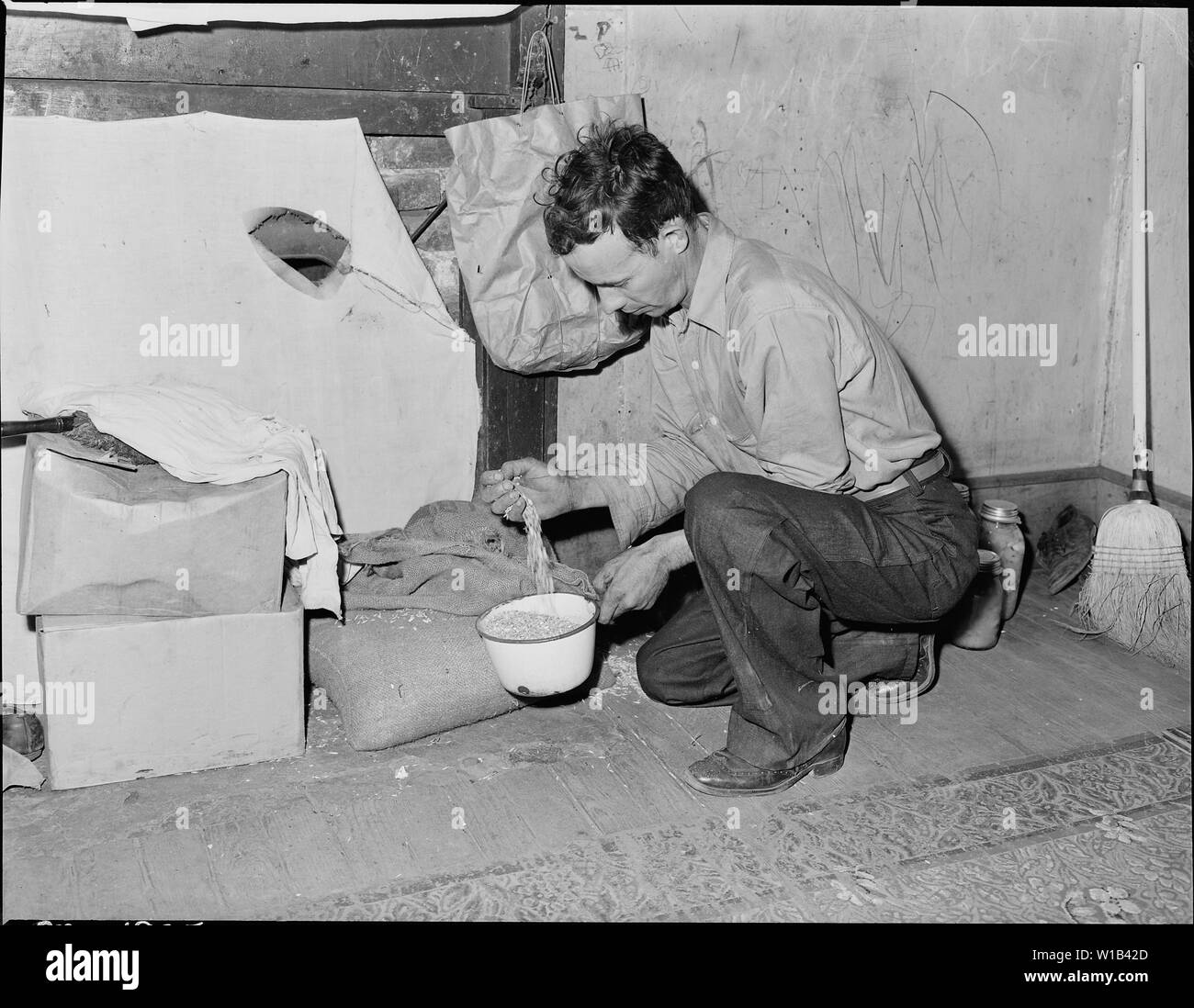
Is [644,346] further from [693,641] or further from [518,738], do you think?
[518,738]

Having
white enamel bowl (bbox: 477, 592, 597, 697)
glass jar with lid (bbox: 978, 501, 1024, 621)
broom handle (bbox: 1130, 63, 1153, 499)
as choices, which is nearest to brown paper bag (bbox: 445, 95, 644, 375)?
white enamel bowl (bbox: 477, 592, 597, 697)

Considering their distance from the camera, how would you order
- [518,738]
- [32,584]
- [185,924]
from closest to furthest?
[185,924]
[32,584]
[518,738]

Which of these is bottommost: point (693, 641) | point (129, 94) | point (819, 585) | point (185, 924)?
point (185, 924)

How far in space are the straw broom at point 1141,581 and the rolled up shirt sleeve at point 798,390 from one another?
134 cm

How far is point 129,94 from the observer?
2775 mm

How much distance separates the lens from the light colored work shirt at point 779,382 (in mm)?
2342

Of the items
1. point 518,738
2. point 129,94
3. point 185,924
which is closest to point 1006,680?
point 518,738

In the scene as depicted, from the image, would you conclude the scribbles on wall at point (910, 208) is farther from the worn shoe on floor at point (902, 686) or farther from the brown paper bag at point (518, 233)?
the worn shoe on floor at point (902, 686)

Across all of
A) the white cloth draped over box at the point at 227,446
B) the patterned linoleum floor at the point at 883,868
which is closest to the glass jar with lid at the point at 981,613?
the patterned linoleum floor at the point at 883,868

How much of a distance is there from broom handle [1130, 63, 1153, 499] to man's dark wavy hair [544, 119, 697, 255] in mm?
1809

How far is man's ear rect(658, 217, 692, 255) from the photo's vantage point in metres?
2.38

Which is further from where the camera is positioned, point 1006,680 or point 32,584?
point 1006,680

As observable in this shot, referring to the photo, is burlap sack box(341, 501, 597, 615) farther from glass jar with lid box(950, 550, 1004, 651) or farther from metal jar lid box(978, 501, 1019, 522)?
metal jar lid box(978, 501, 1019, 522)

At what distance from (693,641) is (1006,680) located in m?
0.91
